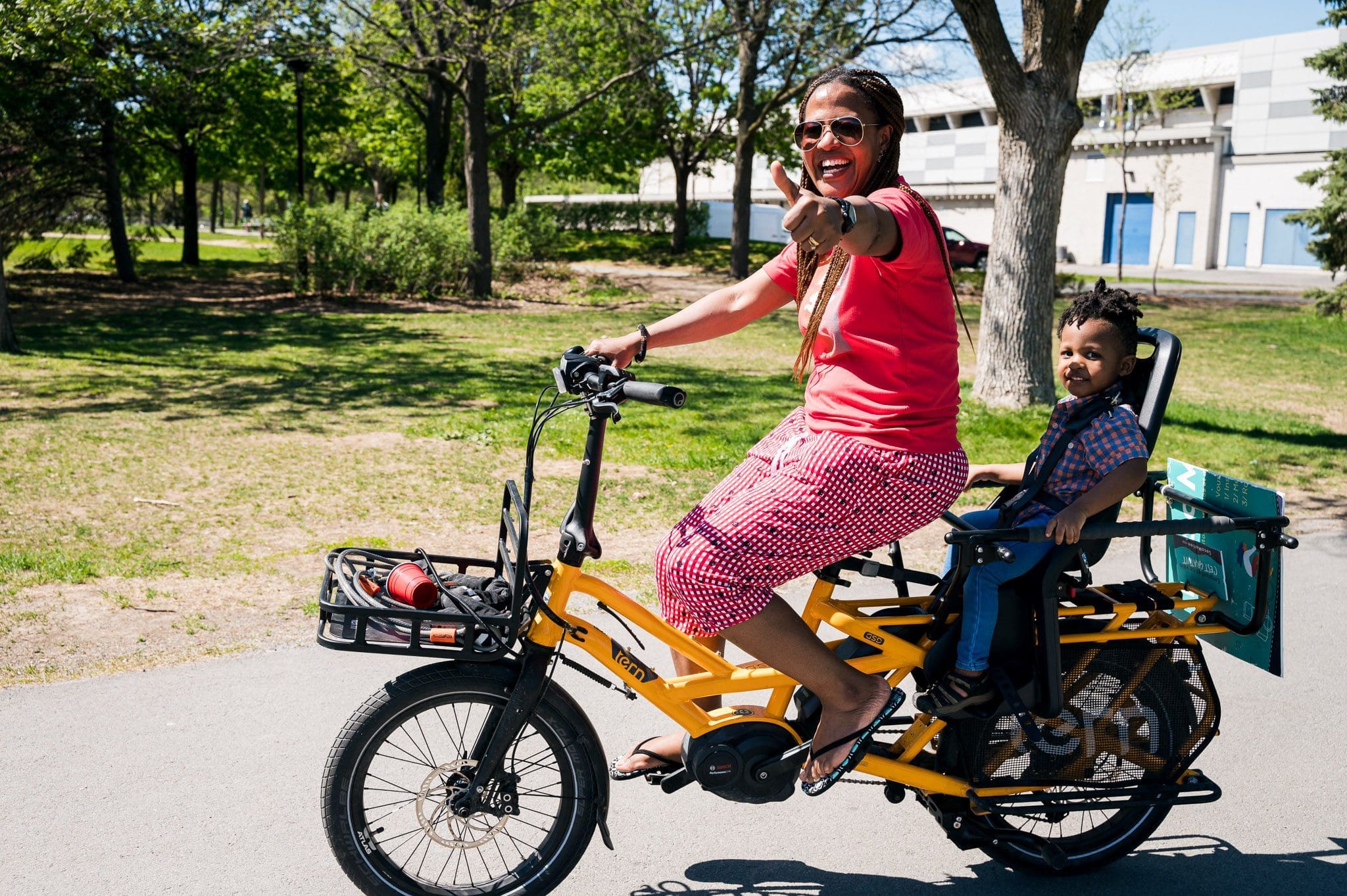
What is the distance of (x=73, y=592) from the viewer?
17.1 feet

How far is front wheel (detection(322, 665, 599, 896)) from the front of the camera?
273 centimetres

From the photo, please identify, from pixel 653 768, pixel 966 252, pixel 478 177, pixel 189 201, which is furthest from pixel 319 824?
pixel 966 252

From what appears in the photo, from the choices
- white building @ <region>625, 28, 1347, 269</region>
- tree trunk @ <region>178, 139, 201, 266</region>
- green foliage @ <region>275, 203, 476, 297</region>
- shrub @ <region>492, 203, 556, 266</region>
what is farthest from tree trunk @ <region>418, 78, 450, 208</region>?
white building @ <region>625, 28, 1347, 269</region>

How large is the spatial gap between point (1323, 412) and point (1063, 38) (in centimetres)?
466

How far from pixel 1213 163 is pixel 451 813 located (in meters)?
53.1

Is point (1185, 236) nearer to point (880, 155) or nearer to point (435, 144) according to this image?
point (435, 144)

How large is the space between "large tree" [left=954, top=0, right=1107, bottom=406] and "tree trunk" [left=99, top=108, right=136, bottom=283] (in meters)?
17.2

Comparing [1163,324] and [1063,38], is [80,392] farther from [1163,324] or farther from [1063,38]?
[1163,324]

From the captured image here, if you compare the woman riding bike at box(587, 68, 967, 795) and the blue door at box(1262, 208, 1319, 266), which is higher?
the blue door at box(1262, 208, 1319, 266)

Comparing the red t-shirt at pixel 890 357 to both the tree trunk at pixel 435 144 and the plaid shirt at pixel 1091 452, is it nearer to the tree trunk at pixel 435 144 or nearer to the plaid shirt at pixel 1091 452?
the plaid shirt at pixel 1091 452

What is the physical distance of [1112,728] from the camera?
319 centimetres

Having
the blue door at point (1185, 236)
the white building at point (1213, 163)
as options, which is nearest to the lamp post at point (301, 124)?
the white building at point (1213, 163)

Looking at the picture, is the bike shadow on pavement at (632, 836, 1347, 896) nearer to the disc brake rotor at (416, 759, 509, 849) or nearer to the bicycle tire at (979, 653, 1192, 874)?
Answer: the bicycle tire at (979, 653, 1192, 874)

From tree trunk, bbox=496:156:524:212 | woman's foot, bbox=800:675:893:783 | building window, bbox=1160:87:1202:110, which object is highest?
building window, bbox=1160:87:1202:110
